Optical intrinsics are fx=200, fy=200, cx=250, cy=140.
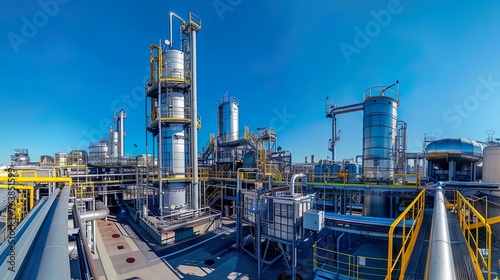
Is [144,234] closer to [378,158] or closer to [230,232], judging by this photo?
[230,232]

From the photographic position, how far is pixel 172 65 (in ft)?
48.7

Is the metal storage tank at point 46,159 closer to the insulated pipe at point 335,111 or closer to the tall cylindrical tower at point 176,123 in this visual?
the tall cylindrical tower at point 176,123

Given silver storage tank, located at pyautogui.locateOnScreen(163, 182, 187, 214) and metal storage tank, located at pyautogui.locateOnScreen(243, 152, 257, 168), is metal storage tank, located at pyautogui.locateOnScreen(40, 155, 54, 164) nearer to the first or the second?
silver storage tank, located at pyautogui.locateOnScreen(163, 182, 187, 214)

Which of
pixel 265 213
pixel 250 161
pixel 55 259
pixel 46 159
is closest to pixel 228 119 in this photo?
pixel 250 161

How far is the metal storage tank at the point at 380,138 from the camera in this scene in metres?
11.3

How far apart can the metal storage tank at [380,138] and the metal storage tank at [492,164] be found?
4.15 meters

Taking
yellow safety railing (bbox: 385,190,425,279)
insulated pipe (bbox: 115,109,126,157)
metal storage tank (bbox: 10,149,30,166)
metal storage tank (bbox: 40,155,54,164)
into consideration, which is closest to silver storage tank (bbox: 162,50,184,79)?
yellow safety railing (bbox: 385,190,425,279)

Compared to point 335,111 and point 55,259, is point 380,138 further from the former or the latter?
point 55,259

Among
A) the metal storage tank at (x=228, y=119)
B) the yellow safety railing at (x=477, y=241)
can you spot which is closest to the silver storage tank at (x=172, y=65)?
the metal storage tank at (x=228, y=119)

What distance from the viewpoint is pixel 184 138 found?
49.9 feet

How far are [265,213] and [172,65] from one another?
40.3 feet

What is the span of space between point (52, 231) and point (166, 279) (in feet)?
27.5

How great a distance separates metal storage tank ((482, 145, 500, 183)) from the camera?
9.79 m

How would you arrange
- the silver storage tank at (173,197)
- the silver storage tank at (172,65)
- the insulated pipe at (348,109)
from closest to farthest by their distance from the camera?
the silver storage tank at (173,197)
the silver storage tank at (172,65)
the insulated pipe at (348,109)
